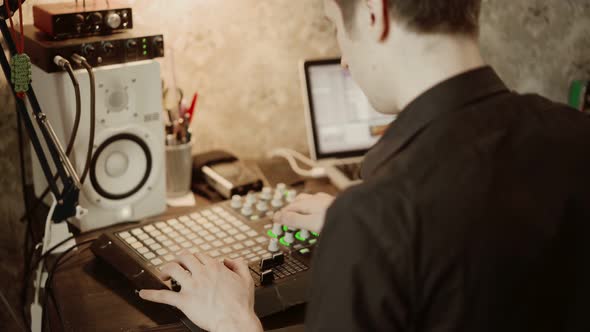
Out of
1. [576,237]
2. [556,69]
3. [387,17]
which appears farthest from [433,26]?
[556,69]

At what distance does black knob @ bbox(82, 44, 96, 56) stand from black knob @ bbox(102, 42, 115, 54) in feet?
0.07

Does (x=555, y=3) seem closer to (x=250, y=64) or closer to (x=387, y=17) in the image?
(x=250, y=64)

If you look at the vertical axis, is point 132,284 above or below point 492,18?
below

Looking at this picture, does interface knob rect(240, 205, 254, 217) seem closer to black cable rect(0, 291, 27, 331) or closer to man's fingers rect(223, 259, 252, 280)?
man's fingers rect(223, 259, 252, 280)

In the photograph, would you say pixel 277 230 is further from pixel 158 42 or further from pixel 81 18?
pixel 81 18

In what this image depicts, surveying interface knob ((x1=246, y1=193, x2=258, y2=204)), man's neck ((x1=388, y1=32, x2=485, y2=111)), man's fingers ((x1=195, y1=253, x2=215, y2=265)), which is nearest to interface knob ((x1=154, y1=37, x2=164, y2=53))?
interface knob ((x1=246, y1=193, x2=258, y2=204))

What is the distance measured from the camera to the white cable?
174 centimetres

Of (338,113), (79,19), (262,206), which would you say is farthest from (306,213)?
(79,19)

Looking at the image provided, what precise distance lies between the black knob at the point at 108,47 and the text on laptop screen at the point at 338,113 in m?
0.52

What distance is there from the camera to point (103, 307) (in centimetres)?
118

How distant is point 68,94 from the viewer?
1.34 m

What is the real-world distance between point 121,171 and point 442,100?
2.70 ft

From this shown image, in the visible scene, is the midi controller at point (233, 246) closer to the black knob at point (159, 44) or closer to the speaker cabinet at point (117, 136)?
the speaker cabinet at point (117, 136)

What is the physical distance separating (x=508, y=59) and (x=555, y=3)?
0.19m
